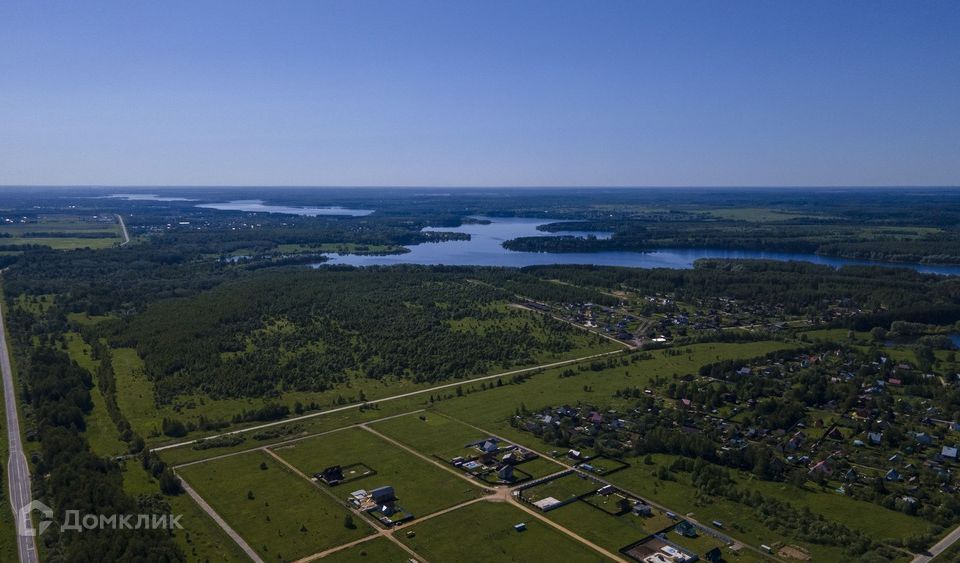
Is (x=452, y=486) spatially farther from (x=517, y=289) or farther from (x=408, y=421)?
(x=517, y=289)

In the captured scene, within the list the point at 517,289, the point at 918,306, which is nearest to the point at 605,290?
the point at 517,289

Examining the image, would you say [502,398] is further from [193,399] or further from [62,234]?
[62,234]

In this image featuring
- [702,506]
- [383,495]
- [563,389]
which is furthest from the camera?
[563,389]

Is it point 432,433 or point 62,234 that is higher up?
point 62,234

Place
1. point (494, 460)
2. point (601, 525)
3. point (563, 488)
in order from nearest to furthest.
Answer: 1. point (601, 525)
2. point (563, 488)
3. point (494, 460)

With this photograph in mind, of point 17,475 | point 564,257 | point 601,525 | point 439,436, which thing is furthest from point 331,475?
point 564,257

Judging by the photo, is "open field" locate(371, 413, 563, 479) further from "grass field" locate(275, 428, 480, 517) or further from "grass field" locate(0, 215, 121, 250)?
"grass field" locate(0, 215, 121, 250)

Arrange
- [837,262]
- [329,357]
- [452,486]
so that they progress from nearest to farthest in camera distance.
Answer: [452,486] < [329,357] < [837,262]
